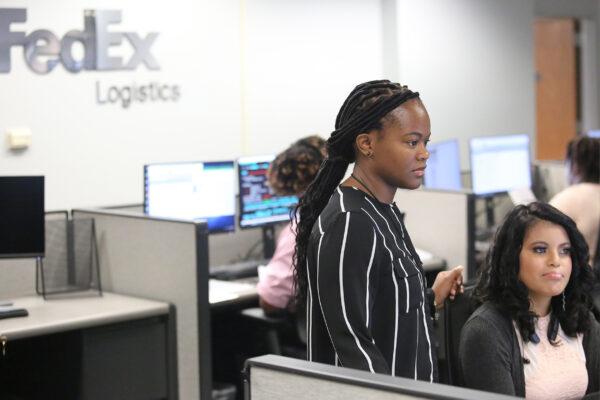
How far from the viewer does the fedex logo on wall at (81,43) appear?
4.46 m

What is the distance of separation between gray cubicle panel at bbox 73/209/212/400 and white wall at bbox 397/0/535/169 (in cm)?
286

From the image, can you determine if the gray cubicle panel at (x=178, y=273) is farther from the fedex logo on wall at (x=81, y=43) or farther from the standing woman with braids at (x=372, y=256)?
the standing woman with braids at (x=372, y=256)

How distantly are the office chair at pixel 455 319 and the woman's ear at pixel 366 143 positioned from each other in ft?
2.26

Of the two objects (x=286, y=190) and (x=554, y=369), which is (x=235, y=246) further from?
(x=554, y=369)

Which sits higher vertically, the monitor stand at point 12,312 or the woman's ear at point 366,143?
the woman's ear at point 366,143

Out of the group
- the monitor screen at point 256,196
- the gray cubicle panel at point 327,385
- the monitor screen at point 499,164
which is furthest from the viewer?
the monitor screen at point 499,164

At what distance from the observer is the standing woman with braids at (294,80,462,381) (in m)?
1.69

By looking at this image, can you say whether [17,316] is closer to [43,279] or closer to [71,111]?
[43,279]

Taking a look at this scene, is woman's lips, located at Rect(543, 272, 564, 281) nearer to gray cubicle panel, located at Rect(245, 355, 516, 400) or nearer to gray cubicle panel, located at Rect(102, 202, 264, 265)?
gray cubicle panel, located at Rect(245, 355, 516, 400)

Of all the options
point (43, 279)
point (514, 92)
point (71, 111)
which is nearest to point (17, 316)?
point (43, 279)

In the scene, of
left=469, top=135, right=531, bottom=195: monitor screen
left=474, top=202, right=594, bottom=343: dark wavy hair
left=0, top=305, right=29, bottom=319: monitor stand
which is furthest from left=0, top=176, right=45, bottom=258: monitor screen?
left=469, top=135, right=531, bottom=195: monitor screen

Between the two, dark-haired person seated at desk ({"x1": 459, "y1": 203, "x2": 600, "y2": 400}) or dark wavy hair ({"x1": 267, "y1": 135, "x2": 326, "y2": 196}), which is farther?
dark wavy hair ({"x1": 267, "y1": 135, "x2": 326, "y2": 196})

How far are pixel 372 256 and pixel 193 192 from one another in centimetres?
247

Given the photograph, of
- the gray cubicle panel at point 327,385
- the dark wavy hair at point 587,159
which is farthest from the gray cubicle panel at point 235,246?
the gray cubicle panel at point 327,385
